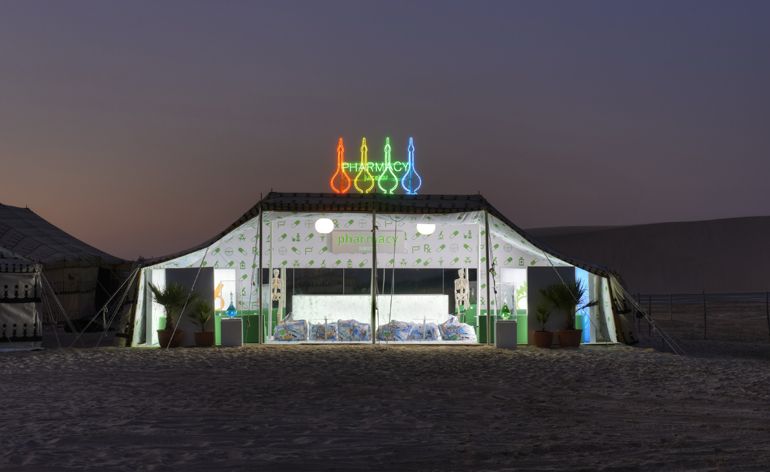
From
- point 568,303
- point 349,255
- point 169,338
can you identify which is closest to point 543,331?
point 568,303

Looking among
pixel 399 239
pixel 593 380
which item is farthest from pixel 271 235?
pixel 593 380

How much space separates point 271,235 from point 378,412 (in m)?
9.60

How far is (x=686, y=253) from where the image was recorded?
60.8m

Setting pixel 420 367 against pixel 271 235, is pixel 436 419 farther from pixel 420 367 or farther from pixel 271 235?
pixel 271 235

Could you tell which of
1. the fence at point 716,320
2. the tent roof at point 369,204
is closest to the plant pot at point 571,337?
the tent roof at point 369,204

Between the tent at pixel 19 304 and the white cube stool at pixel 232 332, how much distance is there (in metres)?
3.39

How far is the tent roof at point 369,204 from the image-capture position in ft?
49.6

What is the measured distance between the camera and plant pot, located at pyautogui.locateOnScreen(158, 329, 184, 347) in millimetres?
15203

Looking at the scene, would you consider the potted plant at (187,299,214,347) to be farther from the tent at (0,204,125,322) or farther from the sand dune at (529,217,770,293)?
the sand dune at (529,217,770,293)

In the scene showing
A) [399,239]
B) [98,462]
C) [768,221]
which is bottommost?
[98,462]

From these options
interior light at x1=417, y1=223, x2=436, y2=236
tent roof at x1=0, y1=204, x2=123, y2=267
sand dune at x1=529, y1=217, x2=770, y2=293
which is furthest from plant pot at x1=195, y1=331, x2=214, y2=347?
sand dune at x1=529, y1=217, x2=770, y2=293

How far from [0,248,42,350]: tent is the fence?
13.5 metres

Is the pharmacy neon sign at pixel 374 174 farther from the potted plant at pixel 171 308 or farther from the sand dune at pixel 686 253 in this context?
the sand dune at pixel 686 253

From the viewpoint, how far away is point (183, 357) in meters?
13.1
